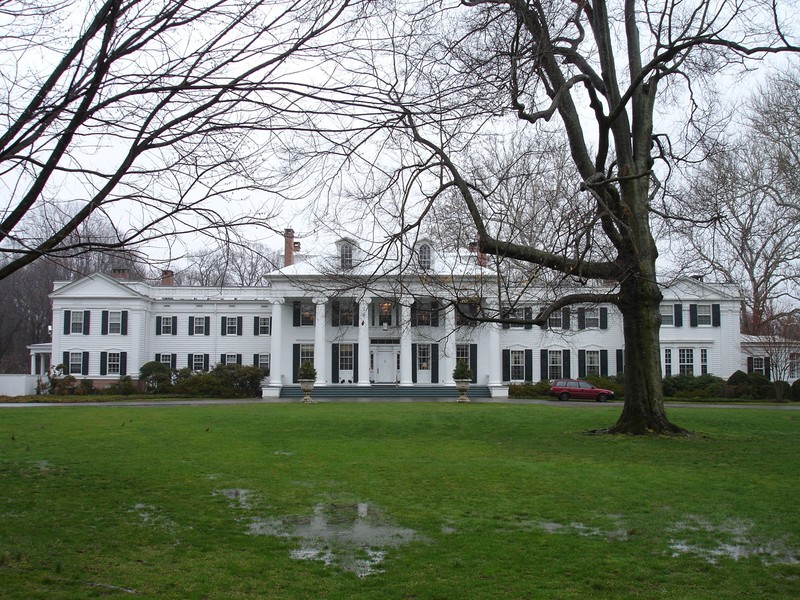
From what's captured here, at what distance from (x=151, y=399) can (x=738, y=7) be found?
35299 millimetres

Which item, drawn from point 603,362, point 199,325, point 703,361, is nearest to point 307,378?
point 199,325

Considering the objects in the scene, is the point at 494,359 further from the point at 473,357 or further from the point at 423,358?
the point at 423,358

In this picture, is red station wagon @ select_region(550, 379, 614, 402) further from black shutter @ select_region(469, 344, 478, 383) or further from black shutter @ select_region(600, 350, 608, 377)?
black shutter @ select_region(469, 344, 478, 383)

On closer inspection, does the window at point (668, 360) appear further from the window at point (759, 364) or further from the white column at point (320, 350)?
the white column at point (320, 350)

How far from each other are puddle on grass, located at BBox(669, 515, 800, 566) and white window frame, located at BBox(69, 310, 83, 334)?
46432mm

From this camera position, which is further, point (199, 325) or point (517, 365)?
point (199, 325)

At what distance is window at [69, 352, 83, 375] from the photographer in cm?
4781

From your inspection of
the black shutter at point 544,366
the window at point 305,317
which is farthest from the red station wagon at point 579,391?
the window at point 305,317

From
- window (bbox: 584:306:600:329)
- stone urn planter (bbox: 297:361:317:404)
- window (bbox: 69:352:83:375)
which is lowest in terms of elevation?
stone urn planter (bbox: 297:361:317:404)

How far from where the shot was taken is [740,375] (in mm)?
43469

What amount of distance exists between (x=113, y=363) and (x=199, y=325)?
19.4ft

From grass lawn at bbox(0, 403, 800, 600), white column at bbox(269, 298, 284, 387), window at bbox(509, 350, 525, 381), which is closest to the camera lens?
grass lawn at bbox(0, 403, 800, 600)

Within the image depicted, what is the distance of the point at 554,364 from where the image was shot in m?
47.9

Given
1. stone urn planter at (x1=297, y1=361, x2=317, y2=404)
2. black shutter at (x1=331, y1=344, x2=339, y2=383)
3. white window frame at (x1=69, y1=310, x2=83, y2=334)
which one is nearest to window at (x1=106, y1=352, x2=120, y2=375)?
white window frame at (x1=69, y1=310, x2=83, y2=334)
